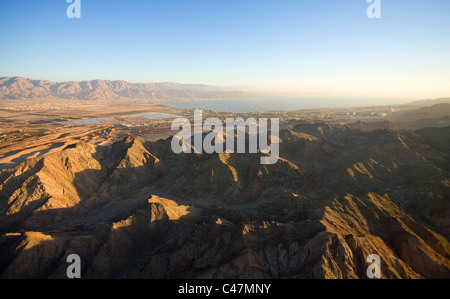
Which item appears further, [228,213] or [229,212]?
[229,212]

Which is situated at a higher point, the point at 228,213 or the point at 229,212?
the point at 229,212

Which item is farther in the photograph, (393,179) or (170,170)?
(170,170)

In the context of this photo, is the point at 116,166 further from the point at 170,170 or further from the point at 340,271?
the point at 340,271

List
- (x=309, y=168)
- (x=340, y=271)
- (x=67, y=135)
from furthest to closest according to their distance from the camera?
(x=67, y=135) → (x=309, y=168) → (x=340, y=271)

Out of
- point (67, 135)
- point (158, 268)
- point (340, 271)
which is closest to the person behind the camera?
point (340, 271)
